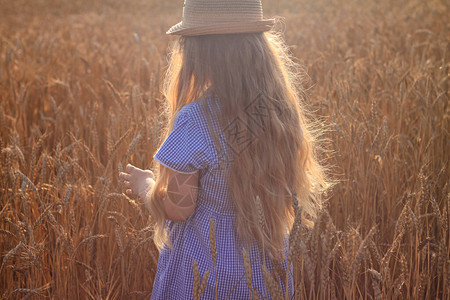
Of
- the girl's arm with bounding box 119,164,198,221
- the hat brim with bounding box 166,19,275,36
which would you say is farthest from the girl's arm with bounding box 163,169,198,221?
the hat brim with bounding box 166,19,275,36

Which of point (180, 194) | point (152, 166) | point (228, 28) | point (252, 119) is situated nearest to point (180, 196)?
point (180, 194)

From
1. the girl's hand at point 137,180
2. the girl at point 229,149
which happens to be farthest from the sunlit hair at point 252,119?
the girl's hand at point 137,180

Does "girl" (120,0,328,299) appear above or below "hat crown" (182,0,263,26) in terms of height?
below

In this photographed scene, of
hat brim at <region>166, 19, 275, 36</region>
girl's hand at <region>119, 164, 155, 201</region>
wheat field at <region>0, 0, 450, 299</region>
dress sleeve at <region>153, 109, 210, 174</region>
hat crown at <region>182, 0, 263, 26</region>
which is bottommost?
wheat field at <region>0, 0, 450, 299</region>

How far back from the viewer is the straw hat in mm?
1129

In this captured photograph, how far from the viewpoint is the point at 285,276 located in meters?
0.85

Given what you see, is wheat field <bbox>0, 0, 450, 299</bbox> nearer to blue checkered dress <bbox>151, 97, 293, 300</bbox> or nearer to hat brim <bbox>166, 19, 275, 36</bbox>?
blue checkered dress <bbox>151, 97, 293, 300</bbox>

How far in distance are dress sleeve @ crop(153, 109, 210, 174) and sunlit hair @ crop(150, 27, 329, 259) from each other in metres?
0.04

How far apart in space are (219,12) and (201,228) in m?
0.57

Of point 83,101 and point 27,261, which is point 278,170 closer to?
point 27,261

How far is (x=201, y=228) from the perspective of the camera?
1207 millimetres

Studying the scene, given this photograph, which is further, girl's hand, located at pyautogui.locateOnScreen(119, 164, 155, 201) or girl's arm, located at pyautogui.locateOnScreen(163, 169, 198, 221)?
girl's hand, located at pyautogui.locateOnScreen(119, 164, 155, 201)

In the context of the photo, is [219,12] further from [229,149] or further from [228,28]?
[229,149]

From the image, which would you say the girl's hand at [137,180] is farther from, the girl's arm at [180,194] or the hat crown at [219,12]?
the hat crown at [219,12]
